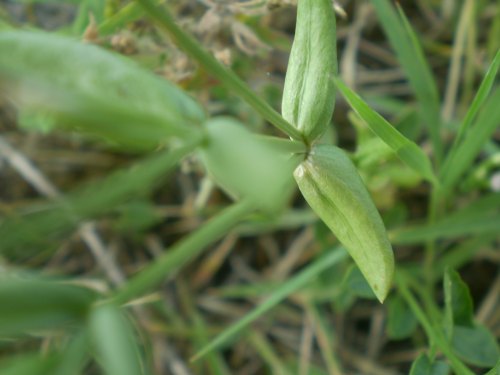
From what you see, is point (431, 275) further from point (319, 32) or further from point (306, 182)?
point (319, 32)

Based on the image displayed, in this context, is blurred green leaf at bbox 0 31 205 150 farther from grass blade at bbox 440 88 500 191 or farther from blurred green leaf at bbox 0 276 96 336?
grass blade at bbox 440 88 500 191

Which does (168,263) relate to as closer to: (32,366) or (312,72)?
(32,366)

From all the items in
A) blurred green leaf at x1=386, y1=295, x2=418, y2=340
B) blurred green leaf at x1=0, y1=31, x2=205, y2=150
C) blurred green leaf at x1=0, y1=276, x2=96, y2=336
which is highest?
blurred green leaf at x1=0, y1=31, x2=205, y2=150

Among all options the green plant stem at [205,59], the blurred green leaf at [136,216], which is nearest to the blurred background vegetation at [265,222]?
the blurred green leaf at [136,216]

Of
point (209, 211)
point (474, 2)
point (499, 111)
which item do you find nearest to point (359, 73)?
point (474, 2)

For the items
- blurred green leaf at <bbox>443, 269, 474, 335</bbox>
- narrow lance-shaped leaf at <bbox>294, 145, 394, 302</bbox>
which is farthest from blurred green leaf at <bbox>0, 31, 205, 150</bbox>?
blurred green leaf at <bbox>443, 269, 474, 335</bbox>

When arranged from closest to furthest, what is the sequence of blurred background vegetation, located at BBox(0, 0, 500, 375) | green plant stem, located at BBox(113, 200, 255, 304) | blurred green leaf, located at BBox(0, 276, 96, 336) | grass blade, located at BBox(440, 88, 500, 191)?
blurred green leaf, located at BBox(0, 276, 96, 336)
green plant stem, located at BBox(113, 200, 255, 304)
grass blade, located at BBox(440, 88, 500, 191)
blurred background vegetation, located at BBox(0, 0, 500, 375)

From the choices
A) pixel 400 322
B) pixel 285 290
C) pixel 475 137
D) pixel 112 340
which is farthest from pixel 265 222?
pixel 112 340

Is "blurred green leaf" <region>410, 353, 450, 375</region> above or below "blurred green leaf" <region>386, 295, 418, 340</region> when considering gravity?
above
